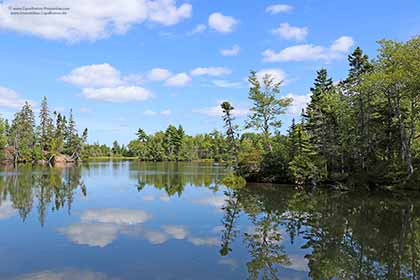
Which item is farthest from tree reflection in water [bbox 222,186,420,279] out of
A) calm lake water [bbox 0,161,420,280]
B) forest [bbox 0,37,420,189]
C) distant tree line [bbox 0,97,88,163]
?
distant tree line [bbox 0,97,88,163]

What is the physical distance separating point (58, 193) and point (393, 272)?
21.9 m

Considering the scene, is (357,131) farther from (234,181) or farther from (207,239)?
(207,239)

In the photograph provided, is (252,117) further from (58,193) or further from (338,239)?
(338,239)

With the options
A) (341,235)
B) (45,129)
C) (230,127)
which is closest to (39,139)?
(45,129)

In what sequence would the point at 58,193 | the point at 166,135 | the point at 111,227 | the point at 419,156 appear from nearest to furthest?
the point at 111,227, the point at 58,193, the point at 419,156, the point at 166,135

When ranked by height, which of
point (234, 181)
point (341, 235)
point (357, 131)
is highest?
point (357, 131)

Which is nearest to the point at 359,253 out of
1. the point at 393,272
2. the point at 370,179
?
the point at 393,272

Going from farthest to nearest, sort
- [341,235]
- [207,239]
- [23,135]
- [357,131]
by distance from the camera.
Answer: [23,135]
[357,131]
[341,235]
[207,239]

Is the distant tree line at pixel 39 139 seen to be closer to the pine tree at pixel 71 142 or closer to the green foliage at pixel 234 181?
the pine tree at pixel 71 142

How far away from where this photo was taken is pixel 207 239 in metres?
12.6

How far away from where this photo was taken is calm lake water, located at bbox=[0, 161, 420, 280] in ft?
29.7

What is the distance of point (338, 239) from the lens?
12.5 m

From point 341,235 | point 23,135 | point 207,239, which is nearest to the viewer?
point 207,239

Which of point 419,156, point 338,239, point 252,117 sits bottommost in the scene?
point 338,239
